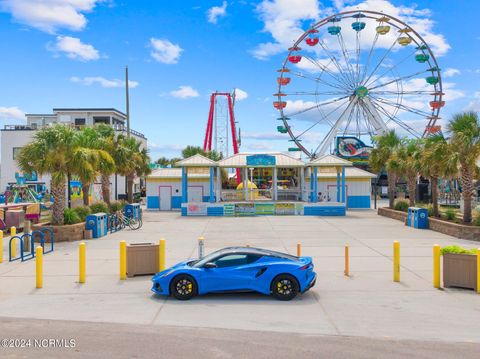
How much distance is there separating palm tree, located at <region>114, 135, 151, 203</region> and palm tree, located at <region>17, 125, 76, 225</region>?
32.6ft

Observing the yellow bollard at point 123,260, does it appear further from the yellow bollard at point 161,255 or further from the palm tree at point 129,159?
the palm tree at point 129,159

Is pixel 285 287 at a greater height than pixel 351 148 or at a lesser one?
lesser

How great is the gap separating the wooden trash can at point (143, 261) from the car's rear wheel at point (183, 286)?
233 cm

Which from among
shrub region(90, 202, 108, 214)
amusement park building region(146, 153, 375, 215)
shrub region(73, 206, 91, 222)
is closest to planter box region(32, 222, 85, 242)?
shrub region(73, 206, 91, 222)

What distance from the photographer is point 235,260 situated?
10.4m

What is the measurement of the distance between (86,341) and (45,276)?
19.7 feet

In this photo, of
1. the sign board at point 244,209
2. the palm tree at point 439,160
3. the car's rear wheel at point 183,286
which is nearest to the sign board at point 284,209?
the sign board at point 244,209

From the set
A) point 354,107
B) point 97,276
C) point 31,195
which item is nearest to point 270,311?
point 97,276

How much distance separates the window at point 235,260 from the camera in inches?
408

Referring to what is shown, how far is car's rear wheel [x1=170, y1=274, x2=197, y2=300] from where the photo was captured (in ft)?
33.6

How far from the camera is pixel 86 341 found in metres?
7.58

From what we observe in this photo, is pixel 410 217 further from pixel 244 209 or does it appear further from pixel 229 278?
pixel 229 278

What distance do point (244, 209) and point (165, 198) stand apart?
30.5 feet

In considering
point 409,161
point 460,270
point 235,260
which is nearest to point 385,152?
point 409,161
